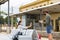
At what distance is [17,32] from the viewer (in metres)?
14.9

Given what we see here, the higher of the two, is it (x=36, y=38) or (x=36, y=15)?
(x=36, y=15)

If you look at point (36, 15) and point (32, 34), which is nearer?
point (32, 34)

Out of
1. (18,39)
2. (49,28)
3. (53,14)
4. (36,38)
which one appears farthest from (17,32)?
(53,14)

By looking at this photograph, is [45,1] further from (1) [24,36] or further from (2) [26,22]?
(1) [24,36]

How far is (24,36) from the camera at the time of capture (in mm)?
14273

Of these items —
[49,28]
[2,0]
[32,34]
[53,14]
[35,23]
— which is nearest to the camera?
[49,28]

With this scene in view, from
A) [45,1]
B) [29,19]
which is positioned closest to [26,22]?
[29,19]

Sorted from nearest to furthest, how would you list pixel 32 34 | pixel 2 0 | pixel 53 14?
pixel 32 34 < pixel 53 14 < pixel 2 0

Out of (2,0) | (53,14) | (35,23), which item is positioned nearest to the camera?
(53,14)

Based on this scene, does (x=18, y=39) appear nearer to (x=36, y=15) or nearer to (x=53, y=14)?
(x=53, y=14)

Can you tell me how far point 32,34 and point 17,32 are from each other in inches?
49.6

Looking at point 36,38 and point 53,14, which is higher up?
point 53,14

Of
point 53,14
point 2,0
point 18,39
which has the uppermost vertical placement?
point 2,0

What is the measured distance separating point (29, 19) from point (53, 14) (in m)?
6.06
